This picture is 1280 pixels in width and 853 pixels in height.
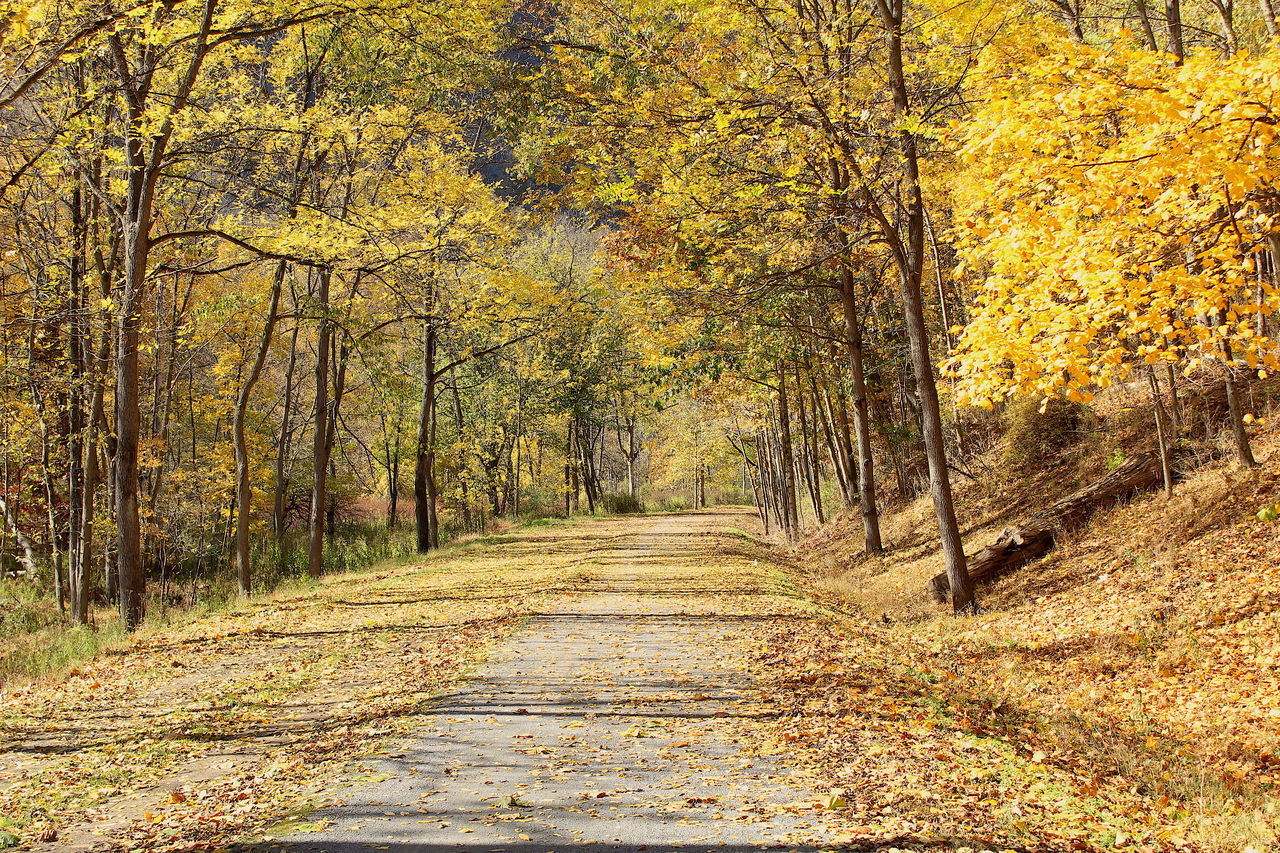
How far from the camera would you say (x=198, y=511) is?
22344 millimetres

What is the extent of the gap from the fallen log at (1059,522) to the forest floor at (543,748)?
2501mm

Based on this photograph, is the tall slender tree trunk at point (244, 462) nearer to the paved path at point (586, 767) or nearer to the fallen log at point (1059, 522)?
the paved path at point (586, 767)

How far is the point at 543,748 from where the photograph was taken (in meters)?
5.54

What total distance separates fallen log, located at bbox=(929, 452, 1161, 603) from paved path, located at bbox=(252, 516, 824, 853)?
471cm

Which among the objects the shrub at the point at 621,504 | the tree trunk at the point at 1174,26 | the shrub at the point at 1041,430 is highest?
the tree trunk at the point at 1174,26

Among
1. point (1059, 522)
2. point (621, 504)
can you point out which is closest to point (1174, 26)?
point (1059, 522)

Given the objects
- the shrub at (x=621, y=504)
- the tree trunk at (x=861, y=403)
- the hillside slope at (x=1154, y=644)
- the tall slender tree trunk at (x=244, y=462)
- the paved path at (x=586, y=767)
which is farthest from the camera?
the shrub at (x=621, y=504)

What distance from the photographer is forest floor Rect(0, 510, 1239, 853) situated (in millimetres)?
4246

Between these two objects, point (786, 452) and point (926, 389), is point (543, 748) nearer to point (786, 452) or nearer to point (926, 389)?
point (926, 389)

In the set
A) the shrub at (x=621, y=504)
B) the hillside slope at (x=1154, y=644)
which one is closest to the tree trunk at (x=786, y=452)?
the hillside slope at (x=1154, y=644)

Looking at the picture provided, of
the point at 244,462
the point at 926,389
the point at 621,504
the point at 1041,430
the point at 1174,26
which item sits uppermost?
the point at 1174,26

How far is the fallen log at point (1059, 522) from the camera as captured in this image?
1125cm

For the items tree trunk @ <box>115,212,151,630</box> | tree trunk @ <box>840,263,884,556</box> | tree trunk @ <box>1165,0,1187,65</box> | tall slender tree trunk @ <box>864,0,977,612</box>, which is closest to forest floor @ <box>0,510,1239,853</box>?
tree trunk @ <box>115,212,151,630</box>

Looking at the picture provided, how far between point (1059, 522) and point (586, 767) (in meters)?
9.26
